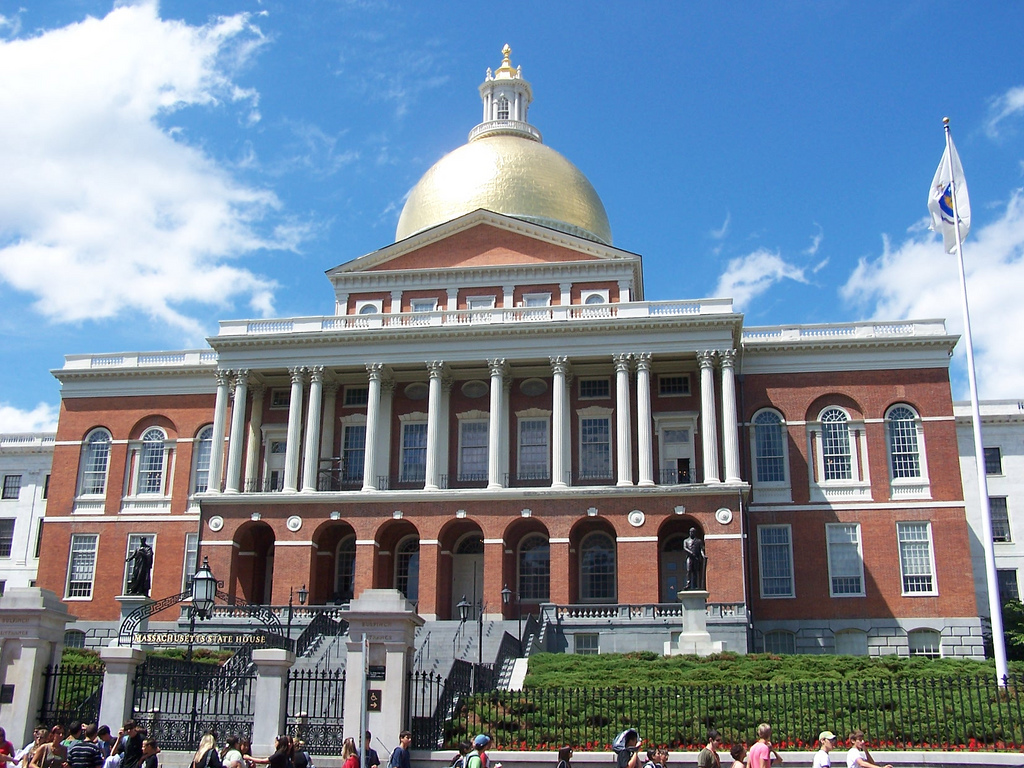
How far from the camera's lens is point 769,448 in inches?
1893

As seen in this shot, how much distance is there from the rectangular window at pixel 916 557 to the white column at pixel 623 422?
11429 mm

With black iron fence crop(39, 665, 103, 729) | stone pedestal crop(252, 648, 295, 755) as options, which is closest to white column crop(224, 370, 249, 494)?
black iron fence crop(39, 665, 103, 729)

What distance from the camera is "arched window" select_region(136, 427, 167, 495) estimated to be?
52.6m

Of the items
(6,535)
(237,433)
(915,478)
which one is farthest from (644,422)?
(6,535)

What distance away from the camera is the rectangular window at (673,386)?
4894 centimetres

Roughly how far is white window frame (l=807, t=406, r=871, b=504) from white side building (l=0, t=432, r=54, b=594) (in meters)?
42.1

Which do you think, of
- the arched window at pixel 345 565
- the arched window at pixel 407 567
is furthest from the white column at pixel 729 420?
the arched window at pixel 345 565

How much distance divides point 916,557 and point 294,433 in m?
26.2

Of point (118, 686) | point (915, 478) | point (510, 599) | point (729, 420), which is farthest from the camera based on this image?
point (915, 478)

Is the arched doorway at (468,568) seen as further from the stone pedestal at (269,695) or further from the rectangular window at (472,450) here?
the stone pedestal at (269,695)

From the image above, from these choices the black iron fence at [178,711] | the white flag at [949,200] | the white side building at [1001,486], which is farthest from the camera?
the white side building at [1001,486]

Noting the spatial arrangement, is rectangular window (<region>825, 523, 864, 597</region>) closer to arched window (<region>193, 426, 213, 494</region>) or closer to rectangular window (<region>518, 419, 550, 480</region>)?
rectangular window (<region>518, 419, 550, 480</region>)

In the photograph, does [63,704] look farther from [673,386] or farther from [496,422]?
[673,386]

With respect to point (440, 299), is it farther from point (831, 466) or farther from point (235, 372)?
point (831, 466)
